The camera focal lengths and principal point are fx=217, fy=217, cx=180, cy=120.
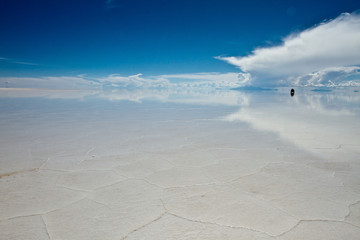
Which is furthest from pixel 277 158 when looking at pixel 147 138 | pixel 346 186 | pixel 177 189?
pixel 147 138

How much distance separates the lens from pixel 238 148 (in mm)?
3432

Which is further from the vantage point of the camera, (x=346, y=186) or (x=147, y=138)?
(x=147, y=138)

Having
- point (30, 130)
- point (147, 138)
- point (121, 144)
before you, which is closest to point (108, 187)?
point (121, 144)

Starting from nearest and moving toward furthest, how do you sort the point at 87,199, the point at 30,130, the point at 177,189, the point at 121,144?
the point at 87,199, the point at 177,189, the point at 121,144, the point at 30,130

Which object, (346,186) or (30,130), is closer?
(346,186)

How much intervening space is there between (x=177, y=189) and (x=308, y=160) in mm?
1901

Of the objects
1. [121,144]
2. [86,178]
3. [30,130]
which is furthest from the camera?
[30,130]

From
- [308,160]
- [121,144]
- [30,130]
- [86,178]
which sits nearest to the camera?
[86,178]

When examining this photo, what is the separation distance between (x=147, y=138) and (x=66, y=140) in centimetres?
148

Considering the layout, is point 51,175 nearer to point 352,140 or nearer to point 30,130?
point 30,130

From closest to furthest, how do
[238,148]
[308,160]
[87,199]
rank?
[87,199]
[308,160]
[238,148]

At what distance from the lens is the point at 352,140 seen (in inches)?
153

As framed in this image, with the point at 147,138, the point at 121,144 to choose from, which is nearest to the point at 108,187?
the point at 121,144

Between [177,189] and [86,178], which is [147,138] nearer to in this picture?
[86,178]
